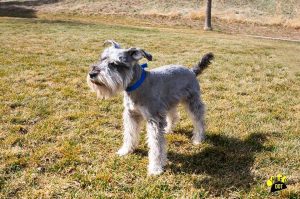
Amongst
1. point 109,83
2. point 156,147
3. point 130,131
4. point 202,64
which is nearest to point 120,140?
point 130,131

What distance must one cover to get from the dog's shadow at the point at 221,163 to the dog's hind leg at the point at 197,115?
25cm

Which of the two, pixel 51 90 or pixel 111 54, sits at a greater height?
pixel 111 54

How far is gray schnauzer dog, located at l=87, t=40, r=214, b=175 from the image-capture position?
6.40 meters

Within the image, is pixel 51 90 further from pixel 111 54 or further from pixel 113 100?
pixel 111 54

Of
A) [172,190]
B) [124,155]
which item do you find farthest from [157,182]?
[124,155]

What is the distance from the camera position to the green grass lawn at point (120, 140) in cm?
644

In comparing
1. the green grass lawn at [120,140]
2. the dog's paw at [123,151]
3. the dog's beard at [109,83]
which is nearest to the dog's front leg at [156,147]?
Answer: the green grass lawn at [120,140]

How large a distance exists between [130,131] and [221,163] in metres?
2.17

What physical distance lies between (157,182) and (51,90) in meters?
6.73

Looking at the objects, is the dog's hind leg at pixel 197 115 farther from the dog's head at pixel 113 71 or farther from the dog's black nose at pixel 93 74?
the dog's black nose at pixel 93 74

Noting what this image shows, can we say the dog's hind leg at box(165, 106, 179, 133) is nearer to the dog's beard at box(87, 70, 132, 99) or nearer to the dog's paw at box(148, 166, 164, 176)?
the dog's paw at box(148, 166, 164, 176)

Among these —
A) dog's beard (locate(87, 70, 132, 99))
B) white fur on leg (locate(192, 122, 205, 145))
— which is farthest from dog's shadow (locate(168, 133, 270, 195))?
dog's beard (locate(87, 70, 132, 99))

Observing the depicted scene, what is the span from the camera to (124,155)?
7.59 meters

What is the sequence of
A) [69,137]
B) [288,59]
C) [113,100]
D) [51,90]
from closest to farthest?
1. [69,137]
2. [113,100]
3. [51,90]
4. [288,59]
